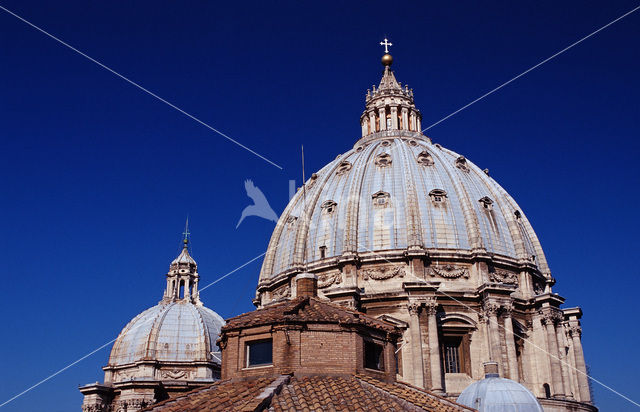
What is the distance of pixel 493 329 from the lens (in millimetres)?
Result: 38344

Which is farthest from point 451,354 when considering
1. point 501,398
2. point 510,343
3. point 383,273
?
point 501,398

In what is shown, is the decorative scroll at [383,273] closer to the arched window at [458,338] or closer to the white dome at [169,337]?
the arched window at [458,338]

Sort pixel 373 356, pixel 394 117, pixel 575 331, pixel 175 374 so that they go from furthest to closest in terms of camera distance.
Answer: pixel 394 117, pixel 175 374, pixel 575 331, pixel 373 356

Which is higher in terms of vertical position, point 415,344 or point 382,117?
point 382,117

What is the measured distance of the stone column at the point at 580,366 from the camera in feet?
140

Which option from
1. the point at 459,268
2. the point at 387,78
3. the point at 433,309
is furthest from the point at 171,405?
the point at 387,78

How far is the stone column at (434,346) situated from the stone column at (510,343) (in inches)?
165

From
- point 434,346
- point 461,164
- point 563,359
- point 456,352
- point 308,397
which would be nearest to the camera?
point 308,397

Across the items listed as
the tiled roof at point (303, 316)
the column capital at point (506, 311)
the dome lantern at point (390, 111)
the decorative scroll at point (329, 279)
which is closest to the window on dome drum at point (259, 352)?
the tiled roof at point (303, 316)

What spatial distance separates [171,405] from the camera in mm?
18656

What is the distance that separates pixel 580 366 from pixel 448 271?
12.2 m

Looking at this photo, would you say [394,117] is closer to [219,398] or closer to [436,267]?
[436,267]

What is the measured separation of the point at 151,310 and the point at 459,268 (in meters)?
29.0

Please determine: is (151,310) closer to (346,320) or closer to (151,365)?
(151,365)
